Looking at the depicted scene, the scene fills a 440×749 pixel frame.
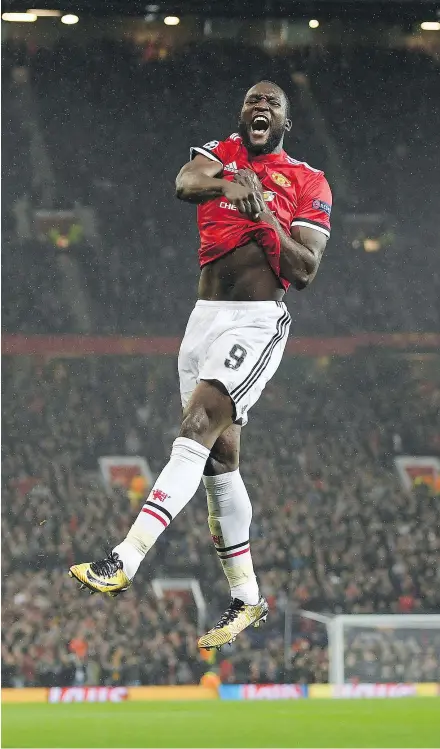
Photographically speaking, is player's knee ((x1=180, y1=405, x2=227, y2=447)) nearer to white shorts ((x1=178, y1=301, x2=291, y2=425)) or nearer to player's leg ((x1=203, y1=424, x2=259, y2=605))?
white shorts ((x1=178, y1=301, x2=291, y2=425))

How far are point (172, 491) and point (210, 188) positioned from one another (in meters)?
1.10

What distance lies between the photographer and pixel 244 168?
4762 millimetres

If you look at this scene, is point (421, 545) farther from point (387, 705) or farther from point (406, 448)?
point (387, 705)

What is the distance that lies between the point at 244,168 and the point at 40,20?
10971 mm

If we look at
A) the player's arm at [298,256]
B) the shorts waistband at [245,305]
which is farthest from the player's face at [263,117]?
the shorts waistband at [245,305]

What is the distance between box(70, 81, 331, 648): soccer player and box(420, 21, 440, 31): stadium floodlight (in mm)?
10874

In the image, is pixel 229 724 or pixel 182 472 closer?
pixel 182 472

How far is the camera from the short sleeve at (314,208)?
4.74m

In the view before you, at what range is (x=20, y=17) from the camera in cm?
1483

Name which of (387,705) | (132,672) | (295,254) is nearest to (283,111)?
(295,254)

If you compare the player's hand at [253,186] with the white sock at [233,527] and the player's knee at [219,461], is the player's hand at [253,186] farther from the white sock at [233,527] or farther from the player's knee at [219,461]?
the white sock at [233,527]

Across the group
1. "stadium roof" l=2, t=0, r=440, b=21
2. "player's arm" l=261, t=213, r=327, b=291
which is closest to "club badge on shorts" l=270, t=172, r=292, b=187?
"player's arm" l=261, t=213, r=327, b=291

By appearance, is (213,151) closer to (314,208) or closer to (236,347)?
(314,208)

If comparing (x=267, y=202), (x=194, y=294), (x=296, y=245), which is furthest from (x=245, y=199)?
(x=194, y=294)
